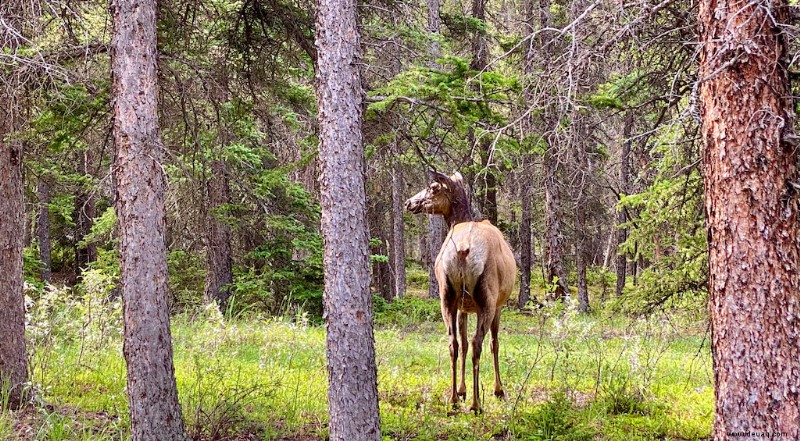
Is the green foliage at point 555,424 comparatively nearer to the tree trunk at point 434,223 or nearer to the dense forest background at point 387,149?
the dense forest background at point 387,149

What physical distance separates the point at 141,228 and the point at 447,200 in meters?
4.73

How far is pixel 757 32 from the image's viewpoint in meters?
4.23

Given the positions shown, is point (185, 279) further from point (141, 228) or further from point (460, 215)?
point (141, 228)

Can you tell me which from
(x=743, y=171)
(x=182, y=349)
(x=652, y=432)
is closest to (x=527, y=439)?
(x=652, y=432)

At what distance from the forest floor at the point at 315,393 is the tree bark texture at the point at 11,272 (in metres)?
0.36

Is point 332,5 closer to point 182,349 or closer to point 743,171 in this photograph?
Result: point 743,171

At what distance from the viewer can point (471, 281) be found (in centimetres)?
797

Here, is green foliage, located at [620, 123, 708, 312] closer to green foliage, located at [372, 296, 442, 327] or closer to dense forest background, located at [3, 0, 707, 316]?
dense forest background, located at [3, 0, 707, 316]

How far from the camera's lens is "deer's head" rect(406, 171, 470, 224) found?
8.92 m

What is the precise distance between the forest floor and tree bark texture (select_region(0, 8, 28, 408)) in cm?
36

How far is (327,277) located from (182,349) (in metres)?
5.81

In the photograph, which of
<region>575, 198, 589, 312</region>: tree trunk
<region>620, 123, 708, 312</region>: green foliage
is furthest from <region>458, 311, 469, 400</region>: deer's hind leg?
<region>575, 198, 589, 312</region>: tree trunk

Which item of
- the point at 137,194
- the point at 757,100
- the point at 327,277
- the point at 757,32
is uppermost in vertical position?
the point at 757,32

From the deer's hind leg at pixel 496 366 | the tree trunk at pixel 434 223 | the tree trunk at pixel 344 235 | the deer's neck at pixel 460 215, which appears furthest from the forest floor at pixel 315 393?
the tree trunk at pixel 434 223
